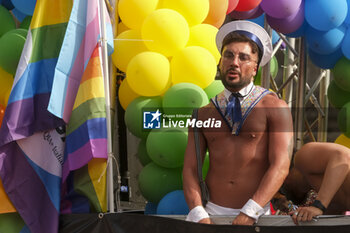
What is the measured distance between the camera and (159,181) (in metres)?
3.39

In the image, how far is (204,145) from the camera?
2.93 m

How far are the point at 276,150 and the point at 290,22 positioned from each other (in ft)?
6.89

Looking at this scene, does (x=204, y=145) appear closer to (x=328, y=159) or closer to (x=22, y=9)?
(x=328, y=159)

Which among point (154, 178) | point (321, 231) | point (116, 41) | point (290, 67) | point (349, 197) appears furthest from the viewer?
point (290, 67)

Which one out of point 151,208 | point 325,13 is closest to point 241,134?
point 151,208

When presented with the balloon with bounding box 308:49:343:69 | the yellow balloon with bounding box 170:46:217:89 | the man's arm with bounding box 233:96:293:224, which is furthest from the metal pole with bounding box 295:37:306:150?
the man's arm with bounding box 233:96:293:224

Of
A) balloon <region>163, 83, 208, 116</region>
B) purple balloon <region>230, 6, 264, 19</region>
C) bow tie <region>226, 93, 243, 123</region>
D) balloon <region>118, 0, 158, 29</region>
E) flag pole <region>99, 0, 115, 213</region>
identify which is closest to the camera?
bow tie <region>226, 93, 243, 123</region>

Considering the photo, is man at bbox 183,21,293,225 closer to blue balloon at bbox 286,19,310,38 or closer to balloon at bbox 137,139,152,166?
balloon at bbox 137,139,152,166

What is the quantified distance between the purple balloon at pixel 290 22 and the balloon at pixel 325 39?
174mm

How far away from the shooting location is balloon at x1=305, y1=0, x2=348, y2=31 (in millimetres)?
4074

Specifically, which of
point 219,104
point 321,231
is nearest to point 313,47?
point 219,104

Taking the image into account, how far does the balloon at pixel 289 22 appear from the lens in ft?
14.3

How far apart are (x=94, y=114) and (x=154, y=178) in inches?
29.4

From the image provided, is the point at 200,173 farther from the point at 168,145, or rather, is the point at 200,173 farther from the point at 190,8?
the point at 190,8
